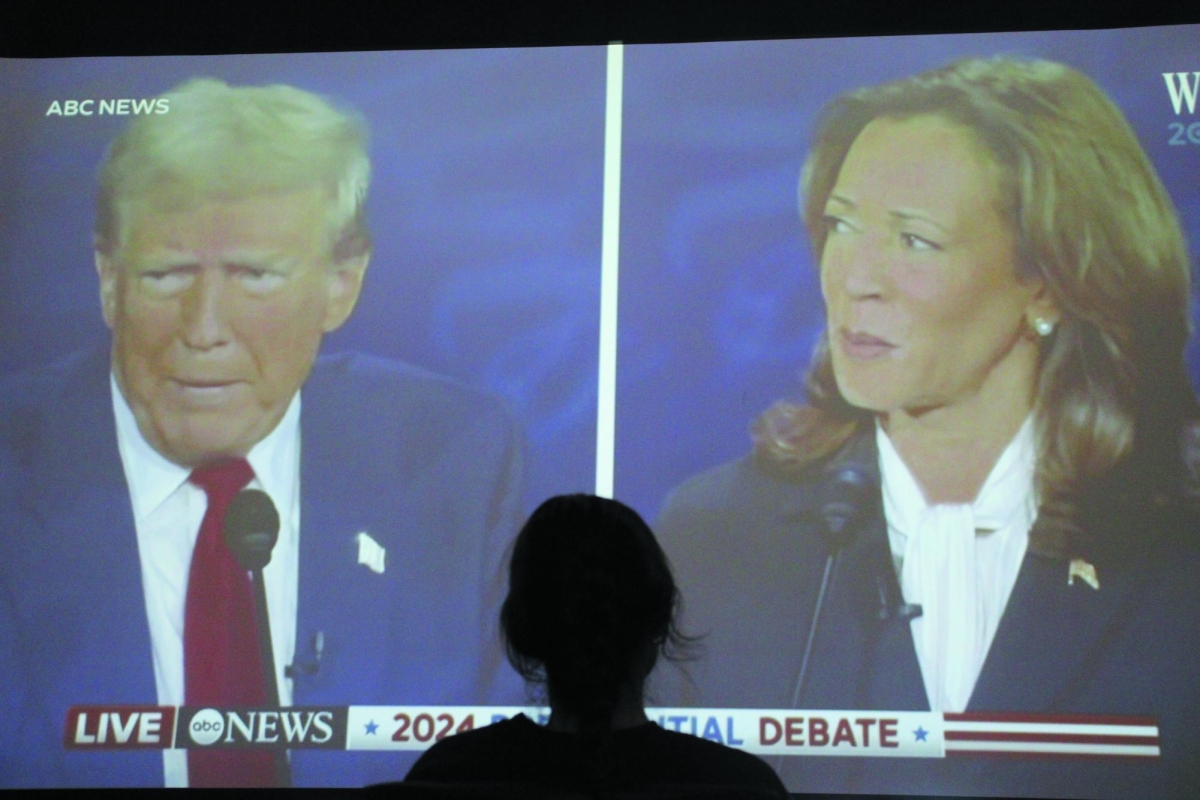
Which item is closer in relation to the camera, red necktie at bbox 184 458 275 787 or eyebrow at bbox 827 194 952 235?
red necktie at bbox 184 458 275 787

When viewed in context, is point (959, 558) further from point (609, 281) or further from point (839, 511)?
point (609, 281)

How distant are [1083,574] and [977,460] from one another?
0.28 m

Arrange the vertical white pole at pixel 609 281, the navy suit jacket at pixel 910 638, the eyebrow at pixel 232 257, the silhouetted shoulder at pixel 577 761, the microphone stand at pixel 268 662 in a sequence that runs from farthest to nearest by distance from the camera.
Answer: the eyebrow at pixel 232 257, the vertical white pole at pixel 609 281, the microphone stand at pixel 268 662, the navy suit jacket at pixel 910 638, the silhouetted shoulder at pixel 577 761

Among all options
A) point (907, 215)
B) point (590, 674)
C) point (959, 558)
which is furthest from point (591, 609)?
point (907, 215)

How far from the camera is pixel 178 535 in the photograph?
9.18 feet

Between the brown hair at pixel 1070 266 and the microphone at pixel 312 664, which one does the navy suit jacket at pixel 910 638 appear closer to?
the brown hair at pixel 1070 266

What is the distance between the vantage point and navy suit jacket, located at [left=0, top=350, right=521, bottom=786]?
8.82 ft

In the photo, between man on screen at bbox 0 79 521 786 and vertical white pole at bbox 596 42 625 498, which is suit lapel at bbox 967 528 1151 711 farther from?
man on screen at bbox 0 79 521 786

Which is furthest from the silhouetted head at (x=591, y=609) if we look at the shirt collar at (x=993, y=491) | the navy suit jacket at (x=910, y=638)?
the shirt collar at (x=993, y=491)

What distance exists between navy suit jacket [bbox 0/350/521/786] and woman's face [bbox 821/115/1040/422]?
713 mm

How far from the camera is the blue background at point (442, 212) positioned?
2830 mm

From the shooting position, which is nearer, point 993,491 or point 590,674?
point 590,674

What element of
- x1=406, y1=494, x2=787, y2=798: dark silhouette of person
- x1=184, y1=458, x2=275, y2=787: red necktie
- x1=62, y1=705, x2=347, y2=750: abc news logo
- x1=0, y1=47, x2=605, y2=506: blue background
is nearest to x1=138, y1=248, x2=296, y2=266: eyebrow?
x1=0, y1=47, x2=605, y2=506: blue background

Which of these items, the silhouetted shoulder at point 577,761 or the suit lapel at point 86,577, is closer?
the silhouetted shoulder at point 577,761
